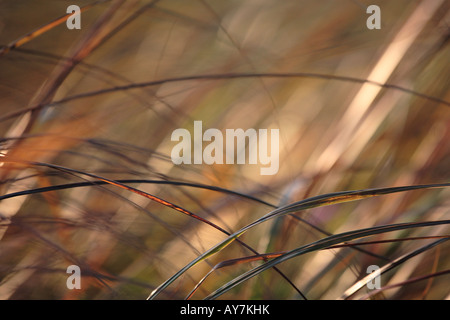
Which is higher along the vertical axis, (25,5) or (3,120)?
(25,5)

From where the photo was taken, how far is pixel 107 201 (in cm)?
54

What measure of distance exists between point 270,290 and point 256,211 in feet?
0.38

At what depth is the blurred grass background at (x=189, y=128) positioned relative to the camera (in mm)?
525

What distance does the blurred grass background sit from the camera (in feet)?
1.72

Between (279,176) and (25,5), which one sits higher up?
(25,5)

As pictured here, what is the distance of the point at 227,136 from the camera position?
54cm

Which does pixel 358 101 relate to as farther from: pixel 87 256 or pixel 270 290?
pixel 87 256

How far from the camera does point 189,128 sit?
54cm

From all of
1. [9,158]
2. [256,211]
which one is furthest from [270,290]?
[9,158]
